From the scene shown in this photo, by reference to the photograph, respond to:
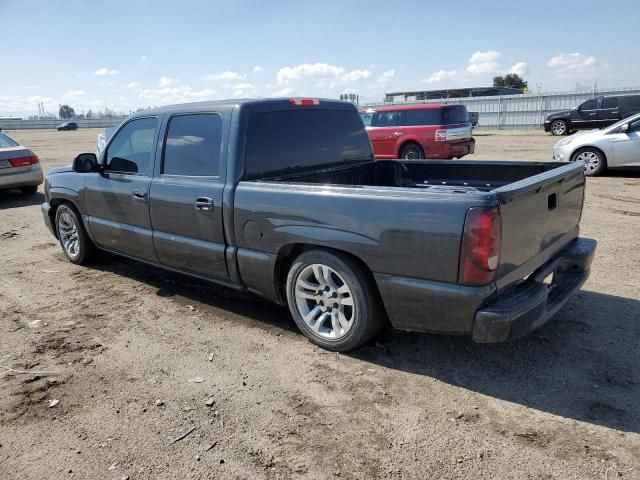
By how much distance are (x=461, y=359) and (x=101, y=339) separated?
9.21 feet

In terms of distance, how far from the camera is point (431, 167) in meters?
4.98

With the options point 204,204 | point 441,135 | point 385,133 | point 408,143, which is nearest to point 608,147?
point 441,135

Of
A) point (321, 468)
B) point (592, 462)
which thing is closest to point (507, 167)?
point (592, 462)

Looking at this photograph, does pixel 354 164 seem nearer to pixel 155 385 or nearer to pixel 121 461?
pixel 155 385

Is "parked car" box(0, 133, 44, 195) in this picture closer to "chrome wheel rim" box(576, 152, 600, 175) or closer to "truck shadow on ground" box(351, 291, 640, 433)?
"truck shadow on ground" box(351, 291, 640, 433)

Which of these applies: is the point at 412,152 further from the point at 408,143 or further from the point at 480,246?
the point at 480,246

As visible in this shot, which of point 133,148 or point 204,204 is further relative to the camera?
point 133,148

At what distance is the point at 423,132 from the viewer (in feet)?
46.0

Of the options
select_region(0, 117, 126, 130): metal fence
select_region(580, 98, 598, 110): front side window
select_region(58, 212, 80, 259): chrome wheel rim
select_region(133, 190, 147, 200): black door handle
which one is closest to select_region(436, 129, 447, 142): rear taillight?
select_region(58, 212, 80, 259): chrome wheel rim

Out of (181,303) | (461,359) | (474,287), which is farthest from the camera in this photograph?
(181,303)

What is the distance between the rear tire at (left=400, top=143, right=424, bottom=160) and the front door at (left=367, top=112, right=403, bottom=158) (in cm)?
30

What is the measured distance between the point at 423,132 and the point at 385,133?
123cm

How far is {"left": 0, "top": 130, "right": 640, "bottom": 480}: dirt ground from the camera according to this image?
8.48ft

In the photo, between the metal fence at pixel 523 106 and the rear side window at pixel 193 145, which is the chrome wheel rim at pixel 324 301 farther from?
the metal fence at pixel 523 106
